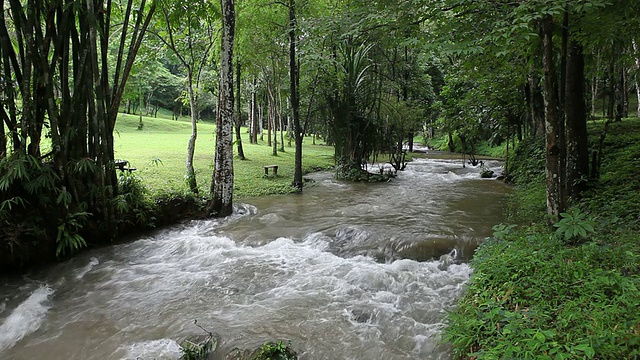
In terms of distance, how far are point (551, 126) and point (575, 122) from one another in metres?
2.90

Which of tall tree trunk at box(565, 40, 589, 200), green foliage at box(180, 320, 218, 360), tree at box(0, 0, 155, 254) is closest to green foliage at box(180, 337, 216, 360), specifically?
green foliage at box(180, 320, 218, 360)

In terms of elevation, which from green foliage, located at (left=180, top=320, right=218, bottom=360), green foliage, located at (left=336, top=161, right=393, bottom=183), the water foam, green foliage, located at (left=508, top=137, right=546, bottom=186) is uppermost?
green foliage, located at (left=508, top=137, right=546, bottom=186)

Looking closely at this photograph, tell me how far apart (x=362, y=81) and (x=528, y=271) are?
39.1 feet

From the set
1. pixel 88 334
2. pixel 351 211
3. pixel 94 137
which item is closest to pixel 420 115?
pixel 351 211

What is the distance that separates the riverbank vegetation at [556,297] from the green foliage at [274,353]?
1.60 meters

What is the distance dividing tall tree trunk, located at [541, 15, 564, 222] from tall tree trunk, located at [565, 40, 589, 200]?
6.87 ft

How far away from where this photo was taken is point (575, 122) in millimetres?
7426

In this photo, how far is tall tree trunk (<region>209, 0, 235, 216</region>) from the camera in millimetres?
8742

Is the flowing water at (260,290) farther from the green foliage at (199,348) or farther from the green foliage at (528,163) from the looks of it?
the green foliage at (528,163)

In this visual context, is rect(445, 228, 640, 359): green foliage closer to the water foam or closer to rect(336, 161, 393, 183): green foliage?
the water foam

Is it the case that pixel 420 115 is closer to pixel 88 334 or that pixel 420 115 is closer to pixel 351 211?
pixel 351 211

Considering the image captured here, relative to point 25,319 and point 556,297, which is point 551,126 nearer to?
point 556,297

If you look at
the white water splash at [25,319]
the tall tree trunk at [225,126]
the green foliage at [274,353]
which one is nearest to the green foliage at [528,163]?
the tall tree trunk at [225,126]

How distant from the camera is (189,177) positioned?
10.2m
